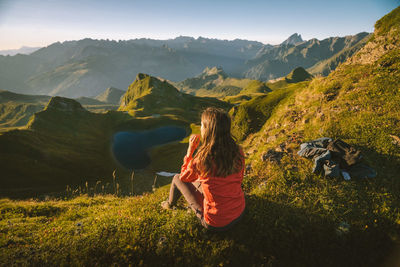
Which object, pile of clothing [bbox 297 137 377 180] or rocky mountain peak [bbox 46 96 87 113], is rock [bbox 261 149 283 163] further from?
rocky mountain peak [bbox 46 96 87 113]

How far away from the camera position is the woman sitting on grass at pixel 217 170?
5.08 meters

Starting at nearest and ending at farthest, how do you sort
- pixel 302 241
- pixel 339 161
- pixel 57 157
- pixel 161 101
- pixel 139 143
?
1. pixel 302 241
2. pixel 339 161
3. pixel 57 157
4. pixel 139 143
5. pixel 161 101

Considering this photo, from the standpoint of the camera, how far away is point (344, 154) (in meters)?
8.42

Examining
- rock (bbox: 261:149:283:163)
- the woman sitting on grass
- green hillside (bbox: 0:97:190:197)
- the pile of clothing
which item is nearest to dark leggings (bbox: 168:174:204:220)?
the woman sitting on grass

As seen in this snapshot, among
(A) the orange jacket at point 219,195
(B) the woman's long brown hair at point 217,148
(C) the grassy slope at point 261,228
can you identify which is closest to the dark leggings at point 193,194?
(A) the orange jacket at point 219,195

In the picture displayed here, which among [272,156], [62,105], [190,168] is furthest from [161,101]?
[190,168]

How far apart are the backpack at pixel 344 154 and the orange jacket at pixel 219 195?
5784mm

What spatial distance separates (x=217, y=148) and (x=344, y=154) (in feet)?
23.3

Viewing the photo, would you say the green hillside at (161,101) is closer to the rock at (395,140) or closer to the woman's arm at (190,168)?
the rock at (395,140)

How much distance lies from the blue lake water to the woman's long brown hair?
44177 millimetres

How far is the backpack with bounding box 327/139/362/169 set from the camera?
26.5 ft

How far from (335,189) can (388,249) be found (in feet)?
7.49

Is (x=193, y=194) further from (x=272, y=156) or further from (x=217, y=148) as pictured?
(x=272, y=156)

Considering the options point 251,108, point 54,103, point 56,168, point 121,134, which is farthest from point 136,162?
point 54,103
